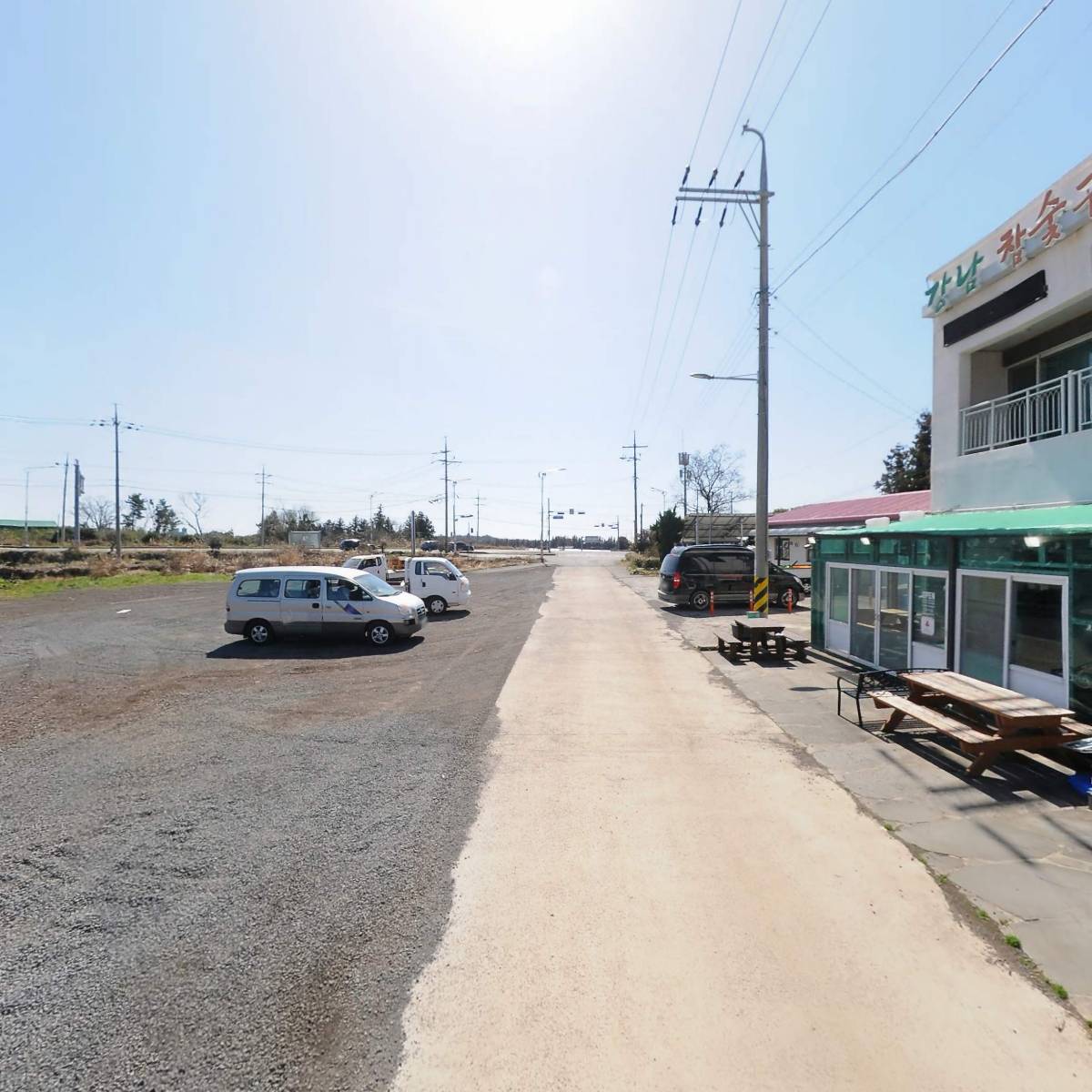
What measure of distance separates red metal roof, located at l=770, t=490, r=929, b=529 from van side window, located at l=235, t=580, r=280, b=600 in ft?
68.2

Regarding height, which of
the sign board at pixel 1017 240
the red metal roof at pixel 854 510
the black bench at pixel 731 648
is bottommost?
the black bench at pixel 731 648

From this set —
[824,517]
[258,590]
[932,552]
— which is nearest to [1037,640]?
[932,552]

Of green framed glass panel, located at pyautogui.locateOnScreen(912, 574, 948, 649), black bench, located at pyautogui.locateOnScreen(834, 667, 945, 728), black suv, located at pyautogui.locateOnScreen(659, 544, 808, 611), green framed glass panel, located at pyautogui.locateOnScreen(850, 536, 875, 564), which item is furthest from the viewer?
black suv, located at pyautogui.locateOnScreen(659, 544, 808, 611)

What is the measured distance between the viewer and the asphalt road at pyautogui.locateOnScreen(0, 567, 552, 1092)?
2750mm

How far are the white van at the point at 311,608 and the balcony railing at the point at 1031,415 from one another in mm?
12029

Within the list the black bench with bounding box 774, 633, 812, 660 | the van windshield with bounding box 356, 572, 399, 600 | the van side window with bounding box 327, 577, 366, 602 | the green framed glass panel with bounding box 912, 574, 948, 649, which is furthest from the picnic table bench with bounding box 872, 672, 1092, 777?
the van side window with bounding box 327, 577, 366, 602

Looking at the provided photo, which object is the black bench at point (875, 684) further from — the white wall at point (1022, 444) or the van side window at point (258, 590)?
the van side window at point (258, 590)

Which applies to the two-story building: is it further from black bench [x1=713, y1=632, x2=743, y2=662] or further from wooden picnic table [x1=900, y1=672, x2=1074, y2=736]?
black bench [x1=713, y1=632, x2=743, y2=662]

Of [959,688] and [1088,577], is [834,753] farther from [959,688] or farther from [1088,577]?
[1088,577]

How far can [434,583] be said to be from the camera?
2052cm

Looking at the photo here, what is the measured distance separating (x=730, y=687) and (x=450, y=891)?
23.8 ft

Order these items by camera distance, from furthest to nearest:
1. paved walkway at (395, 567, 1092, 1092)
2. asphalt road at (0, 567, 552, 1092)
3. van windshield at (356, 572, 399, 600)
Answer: van windshield at (356, 572, 399, 600) → asphalt road at (0, 567, 552, 1092) → paved walkway at (395, 567, 1092, 1092)

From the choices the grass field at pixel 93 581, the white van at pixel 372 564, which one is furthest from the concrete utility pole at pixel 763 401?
the grass field at pixel 93 581

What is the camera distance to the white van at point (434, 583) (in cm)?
2045
